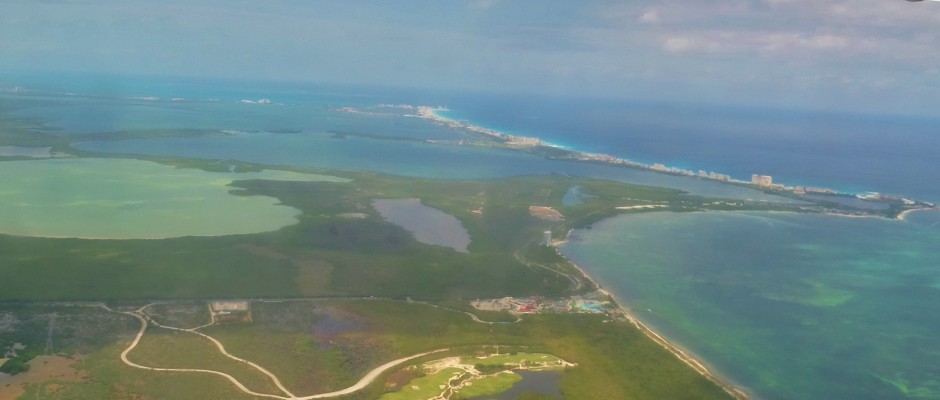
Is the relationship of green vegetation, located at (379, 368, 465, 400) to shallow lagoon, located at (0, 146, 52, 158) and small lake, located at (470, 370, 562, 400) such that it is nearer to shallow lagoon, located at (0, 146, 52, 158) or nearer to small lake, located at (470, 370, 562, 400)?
small lake, located at (470, 370, 562, 400)

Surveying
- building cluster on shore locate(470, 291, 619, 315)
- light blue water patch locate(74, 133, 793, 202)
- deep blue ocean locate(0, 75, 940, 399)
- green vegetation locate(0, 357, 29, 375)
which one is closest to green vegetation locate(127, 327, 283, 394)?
green vegetation locate(0, 357, 29, 375)

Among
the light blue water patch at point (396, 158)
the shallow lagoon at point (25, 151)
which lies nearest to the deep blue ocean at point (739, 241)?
the light blue water patch at point (396, 158)

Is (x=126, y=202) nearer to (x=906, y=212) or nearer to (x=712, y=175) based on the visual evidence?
(x=712, y=175)

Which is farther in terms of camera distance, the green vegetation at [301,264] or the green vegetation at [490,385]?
the green vegetation at [301,264]

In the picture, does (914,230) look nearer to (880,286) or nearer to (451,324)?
(880,286)

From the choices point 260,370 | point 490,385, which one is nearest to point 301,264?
point 260,370

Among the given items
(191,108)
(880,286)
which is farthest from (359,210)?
(191,108)

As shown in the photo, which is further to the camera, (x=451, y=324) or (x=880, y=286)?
(x=880, y=286)

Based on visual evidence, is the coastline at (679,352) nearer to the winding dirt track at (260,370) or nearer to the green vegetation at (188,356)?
the winding dirt track at (260,370)
